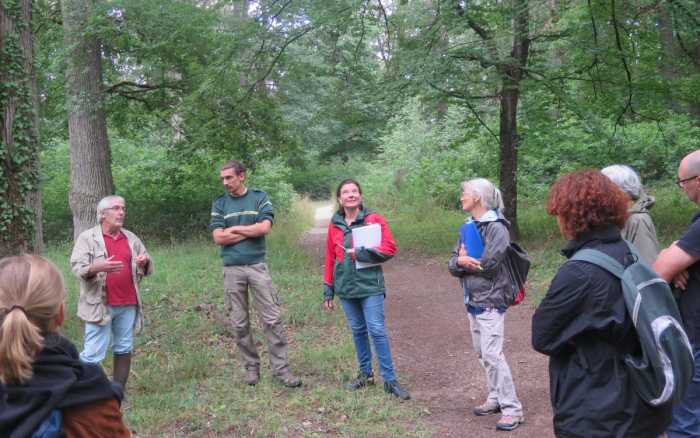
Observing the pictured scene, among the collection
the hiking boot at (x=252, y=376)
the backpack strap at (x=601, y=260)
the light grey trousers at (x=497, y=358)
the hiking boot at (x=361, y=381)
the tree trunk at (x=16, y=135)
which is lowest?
the hiking boot at (x=361, y=381)

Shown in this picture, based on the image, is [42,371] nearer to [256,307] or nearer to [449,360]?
[256,307]

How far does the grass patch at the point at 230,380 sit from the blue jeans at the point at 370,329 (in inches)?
10.2

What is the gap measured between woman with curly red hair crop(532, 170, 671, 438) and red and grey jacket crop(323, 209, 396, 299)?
267 cm

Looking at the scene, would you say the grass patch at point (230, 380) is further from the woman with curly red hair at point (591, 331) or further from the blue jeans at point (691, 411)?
the woman with curly red hair at point (591, 331)

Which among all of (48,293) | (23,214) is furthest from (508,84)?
(48,293)

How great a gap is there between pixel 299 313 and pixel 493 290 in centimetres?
450

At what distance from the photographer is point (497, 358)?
15.6 feet

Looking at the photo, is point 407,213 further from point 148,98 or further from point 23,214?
point 23,214

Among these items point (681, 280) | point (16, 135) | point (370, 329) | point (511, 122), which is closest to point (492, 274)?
Result: point (370, 329)

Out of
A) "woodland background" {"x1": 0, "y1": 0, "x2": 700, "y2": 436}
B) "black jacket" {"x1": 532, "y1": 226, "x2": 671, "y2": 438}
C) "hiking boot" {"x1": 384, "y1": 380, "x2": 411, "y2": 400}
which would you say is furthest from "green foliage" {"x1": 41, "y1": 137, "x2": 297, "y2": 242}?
"black jacket" {"x1": 532, "y1": 226, "x2": 671, "y2": 438}

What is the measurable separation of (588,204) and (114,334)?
401 cm

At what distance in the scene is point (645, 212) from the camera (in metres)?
3.88

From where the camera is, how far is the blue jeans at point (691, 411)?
11.5 ft

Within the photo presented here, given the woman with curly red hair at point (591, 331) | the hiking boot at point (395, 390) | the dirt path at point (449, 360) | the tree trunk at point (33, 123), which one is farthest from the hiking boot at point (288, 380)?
the woman with curly red hair at point (591, 331)
